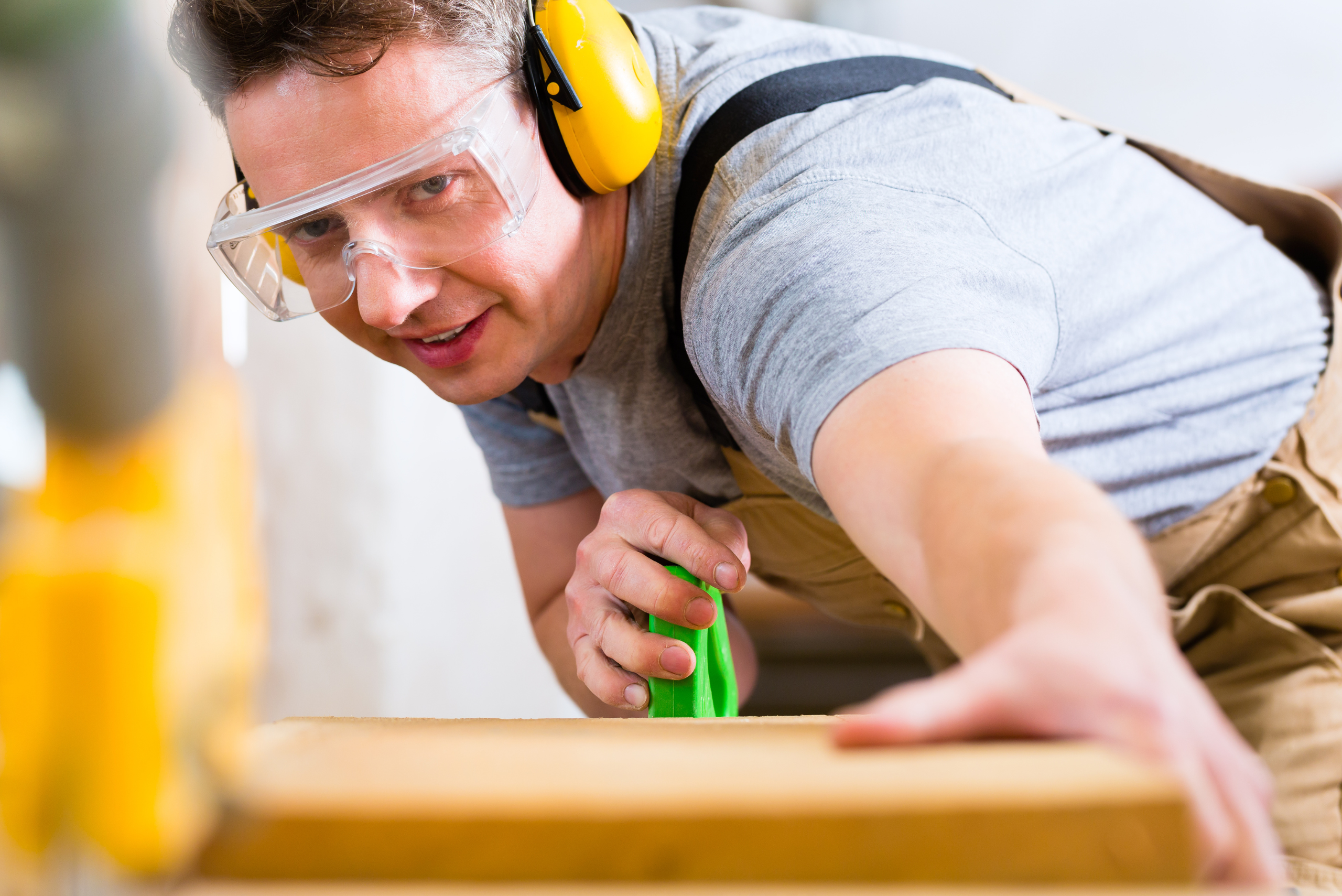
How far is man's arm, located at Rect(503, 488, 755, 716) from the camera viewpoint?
1162 mm

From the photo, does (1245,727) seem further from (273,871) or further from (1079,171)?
(273,871)

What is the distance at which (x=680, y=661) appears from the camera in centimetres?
68

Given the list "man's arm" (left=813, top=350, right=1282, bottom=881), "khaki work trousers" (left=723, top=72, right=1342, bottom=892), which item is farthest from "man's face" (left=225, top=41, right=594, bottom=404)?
"man's arm" (left=813, top=350, right=1282, bottom=881)

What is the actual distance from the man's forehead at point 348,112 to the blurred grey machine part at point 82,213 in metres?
0.49

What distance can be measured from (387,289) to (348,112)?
5.3 inches

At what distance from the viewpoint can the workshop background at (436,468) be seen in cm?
165

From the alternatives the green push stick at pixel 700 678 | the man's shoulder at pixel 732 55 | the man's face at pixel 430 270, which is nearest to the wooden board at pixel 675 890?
the green push stick at pixel 700 678

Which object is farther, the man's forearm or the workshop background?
the workshop background

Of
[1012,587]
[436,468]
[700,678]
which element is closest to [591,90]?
[700,678]

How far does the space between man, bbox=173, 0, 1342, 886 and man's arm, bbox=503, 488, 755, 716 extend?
2 centimetres

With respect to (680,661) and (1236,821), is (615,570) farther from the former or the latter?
(1236,821)

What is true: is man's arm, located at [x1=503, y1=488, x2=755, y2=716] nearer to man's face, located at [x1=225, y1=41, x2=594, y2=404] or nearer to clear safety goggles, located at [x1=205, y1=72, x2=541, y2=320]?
man's face, located at [x1=225, y1=41, x2=594, y2=404]

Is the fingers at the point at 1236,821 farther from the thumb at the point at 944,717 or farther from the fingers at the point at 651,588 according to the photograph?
the fingers at the point at 651,588

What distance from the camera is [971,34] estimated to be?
8.69 ft
